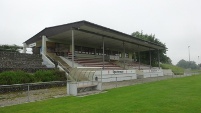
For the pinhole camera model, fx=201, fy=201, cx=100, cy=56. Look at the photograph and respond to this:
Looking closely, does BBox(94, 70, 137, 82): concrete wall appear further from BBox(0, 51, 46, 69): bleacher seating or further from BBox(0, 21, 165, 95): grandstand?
BBox(0, 51, 46, 69): bleacher seating

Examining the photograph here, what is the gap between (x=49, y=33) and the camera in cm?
2727

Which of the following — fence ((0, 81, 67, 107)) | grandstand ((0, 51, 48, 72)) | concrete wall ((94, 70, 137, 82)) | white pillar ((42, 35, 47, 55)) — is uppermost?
white pillar ((42, 35, 47, 55))

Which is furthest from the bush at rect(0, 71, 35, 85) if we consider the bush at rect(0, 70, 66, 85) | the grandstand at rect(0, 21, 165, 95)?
the grandstand at rect(0, 21, 165, 95)

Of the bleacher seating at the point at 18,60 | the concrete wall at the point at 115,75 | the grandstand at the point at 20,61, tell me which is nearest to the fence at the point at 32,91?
the grandstand at the point at 20,61

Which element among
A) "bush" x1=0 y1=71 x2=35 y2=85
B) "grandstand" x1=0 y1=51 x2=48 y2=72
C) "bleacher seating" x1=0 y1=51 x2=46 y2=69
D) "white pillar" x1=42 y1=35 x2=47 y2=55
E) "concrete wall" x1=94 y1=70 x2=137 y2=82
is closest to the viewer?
"bush" x1=0 y1=71 x2=35 y2=85

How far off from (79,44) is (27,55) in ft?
33.8

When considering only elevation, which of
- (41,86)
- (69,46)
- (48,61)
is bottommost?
(41,86)

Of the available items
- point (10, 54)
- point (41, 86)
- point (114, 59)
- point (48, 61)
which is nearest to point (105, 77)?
point (48, 61)

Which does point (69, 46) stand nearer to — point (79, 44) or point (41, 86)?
point (79, 44)

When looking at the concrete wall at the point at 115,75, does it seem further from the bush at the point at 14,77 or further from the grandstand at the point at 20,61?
the bush at the point at 14,77

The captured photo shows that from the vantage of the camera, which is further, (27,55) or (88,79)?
(27,55)

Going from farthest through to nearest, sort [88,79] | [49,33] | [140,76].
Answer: [140,76] < [49,33] < [88,79]

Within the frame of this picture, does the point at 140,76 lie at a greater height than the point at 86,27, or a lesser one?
lesser

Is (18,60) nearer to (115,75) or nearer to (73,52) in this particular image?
(73,52)
